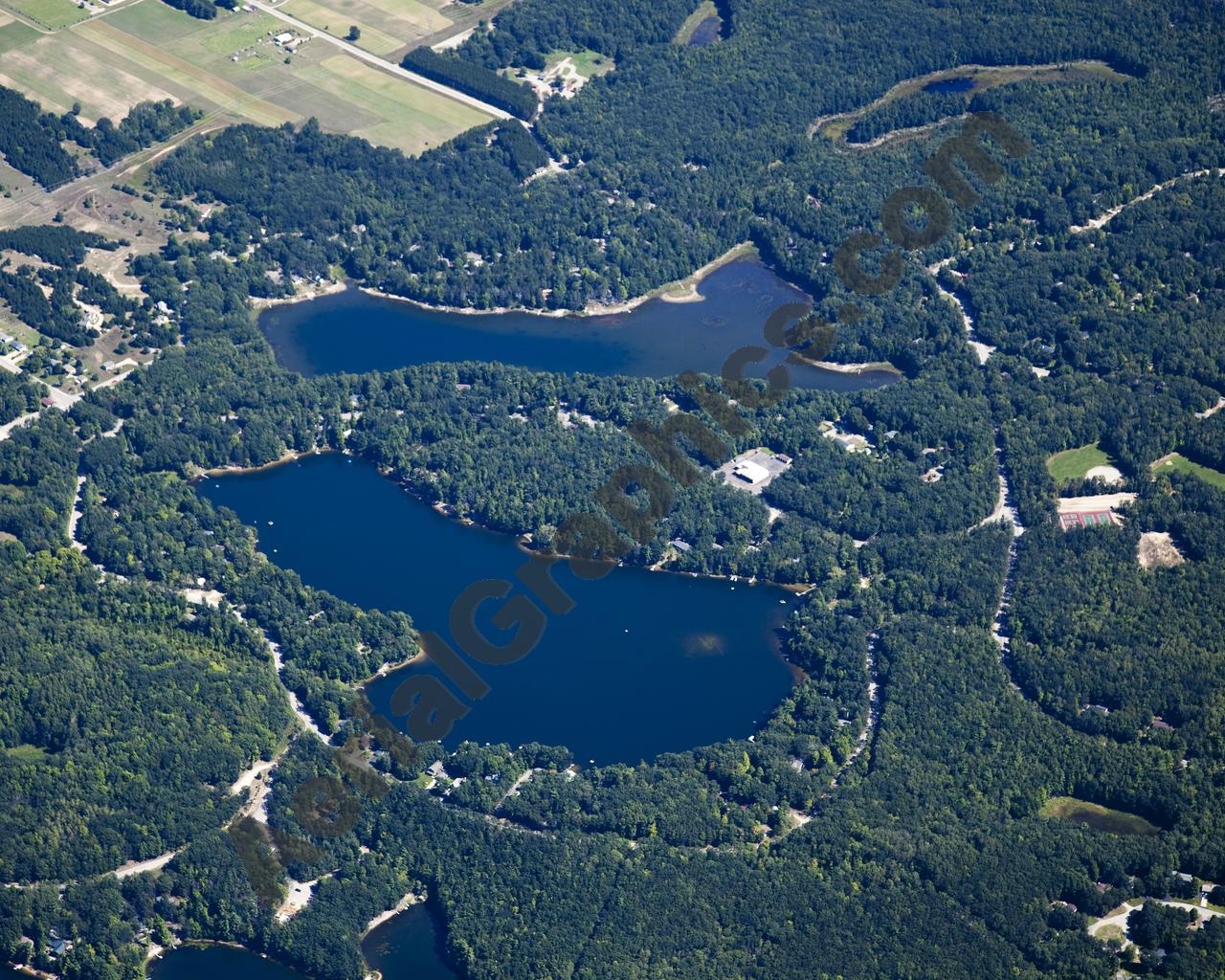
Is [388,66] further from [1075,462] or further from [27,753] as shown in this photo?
[27,753]

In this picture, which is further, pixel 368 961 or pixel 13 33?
pixel 13 33

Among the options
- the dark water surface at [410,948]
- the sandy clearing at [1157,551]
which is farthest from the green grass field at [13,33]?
the sandy clearing at [1157,551]

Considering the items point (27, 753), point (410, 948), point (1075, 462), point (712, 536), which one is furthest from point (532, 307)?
point (410, 948)

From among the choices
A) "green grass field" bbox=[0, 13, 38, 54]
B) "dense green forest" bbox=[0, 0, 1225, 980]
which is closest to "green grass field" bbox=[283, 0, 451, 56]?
"dense green forest" bbox=[0, 0, 1225, 980]

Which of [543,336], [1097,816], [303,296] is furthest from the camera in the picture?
[303,296]

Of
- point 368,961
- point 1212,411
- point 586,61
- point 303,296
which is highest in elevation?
point 586,61

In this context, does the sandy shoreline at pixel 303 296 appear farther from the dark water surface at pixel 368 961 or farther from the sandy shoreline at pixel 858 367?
the dark water surface at pixel 368 961

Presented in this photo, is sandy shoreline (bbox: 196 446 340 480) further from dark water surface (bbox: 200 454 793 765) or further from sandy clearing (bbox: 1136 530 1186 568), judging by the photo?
sandy clearing (bbox: 1136 530 1186 568)
